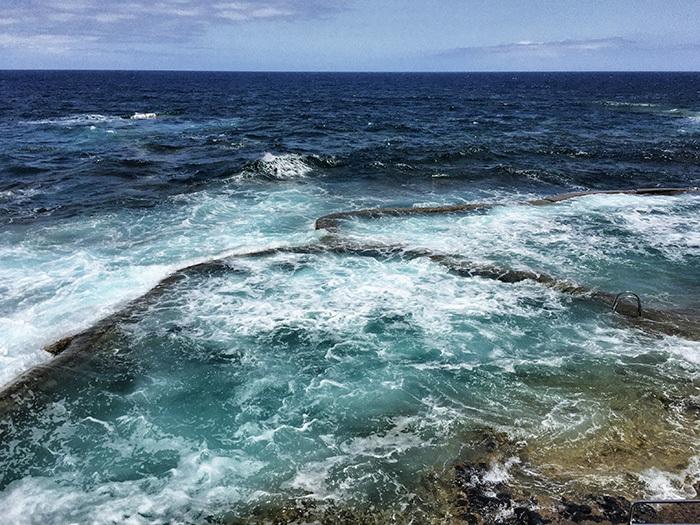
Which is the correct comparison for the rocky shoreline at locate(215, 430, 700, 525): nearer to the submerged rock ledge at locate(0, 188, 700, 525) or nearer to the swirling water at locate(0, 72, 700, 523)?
the submerged rock ledge at locate(0, 188, 700, 525)

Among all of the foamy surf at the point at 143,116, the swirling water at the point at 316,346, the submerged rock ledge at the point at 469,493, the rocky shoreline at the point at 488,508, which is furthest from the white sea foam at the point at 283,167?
the foamy surf at the point at 143,116

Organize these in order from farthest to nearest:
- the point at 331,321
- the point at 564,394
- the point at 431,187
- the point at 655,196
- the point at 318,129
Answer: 1. the point at 318,129
2. the point at 431,187
3. the point at 655,196
4. the point at 331,321
5. the point at 564,394

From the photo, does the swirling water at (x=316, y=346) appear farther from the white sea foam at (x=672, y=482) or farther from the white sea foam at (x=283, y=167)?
the white sea foam at (x=283, y=167)

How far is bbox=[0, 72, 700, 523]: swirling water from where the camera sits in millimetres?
8953

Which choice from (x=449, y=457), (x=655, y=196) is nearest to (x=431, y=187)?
(x=655, y=196)

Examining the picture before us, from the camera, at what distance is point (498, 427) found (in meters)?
9.89

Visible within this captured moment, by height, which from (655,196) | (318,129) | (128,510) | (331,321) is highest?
(318,129)

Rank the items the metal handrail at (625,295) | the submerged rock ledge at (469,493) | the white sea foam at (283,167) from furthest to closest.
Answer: the white sea foam at (283,167), the metal handrail at (625,295), the submerged rock ledge at (469,493)

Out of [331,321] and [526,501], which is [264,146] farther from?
[526,501]

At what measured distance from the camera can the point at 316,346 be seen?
511 inches

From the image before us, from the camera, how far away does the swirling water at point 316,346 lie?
895 cm

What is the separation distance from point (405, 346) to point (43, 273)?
12585mm

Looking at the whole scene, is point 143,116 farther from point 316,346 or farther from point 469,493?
point 469,493

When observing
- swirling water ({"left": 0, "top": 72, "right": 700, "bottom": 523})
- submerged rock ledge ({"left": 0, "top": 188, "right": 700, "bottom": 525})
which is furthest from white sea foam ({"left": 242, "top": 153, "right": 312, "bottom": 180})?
submerged rock ledge ({"left": 0, "top": 188, "right": 700, "bottom": 525})
